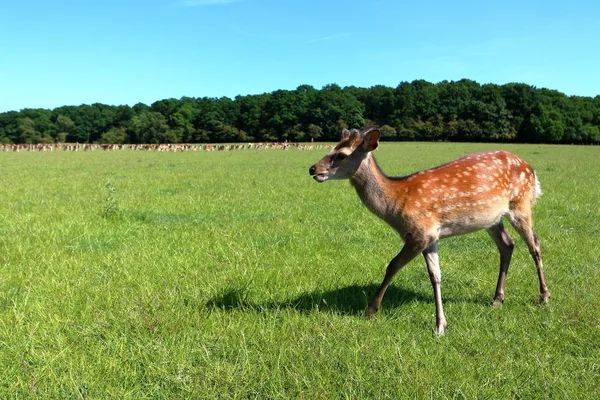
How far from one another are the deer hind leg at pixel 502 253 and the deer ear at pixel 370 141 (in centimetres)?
205

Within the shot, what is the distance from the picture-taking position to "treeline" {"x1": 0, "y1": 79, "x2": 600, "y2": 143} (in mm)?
84863

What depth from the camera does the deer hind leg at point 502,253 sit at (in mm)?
4756

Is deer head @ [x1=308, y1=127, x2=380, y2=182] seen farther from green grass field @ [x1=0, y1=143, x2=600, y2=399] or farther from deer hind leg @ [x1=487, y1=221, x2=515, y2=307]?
deer hind leg @ [x1=487, y1=221, x2=515, y2=307]

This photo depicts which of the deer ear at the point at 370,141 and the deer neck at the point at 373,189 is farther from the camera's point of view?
the deer neck at the point at 373,189

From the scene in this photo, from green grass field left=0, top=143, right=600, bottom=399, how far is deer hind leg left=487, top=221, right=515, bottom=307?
0.14 metres

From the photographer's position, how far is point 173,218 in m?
9.00

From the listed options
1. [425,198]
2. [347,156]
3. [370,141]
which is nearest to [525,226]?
[425,198]

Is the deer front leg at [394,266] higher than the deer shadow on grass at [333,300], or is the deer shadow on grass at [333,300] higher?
the deer front leg at [394,266]

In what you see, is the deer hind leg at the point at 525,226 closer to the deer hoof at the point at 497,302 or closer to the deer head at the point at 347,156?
the deer hoof at the point at 497,302

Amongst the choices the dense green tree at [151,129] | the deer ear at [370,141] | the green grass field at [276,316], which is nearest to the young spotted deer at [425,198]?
the deer ear at [370,141]

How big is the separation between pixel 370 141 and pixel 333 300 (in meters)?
1.73

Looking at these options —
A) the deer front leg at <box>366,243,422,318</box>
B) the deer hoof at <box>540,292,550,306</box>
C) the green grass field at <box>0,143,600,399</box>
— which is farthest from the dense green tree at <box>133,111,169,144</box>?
the deer hoof at <box>540,292,550,306</box>

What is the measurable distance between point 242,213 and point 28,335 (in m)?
6.17

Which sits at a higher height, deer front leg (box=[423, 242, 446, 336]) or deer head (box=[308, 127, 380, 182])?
deer head (box=[308, 127, 380, 182])
